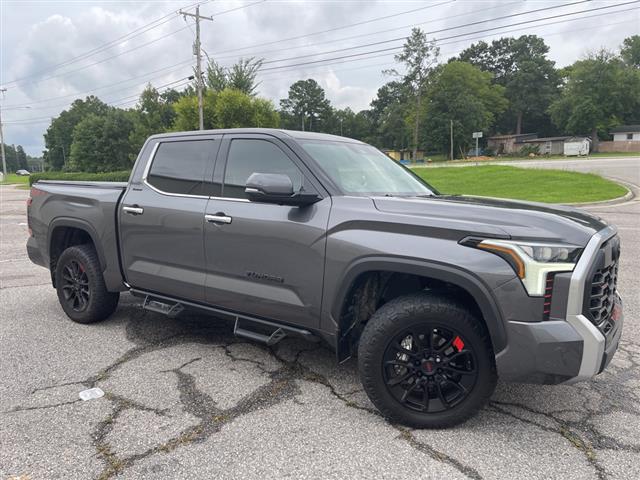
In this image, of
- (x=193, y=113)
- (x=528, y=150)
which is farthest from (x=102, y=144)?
(x=528, y=150)

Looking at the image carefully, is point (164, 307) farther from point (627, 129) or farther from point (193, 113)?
point (627, 129)

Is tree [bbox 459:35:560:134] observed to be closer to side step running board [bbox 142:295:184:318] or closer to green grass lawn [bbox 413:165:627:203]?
green grass lawn [bbox 413:165:627:203]

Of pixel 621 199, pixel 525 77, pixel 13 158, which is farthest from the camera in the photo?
pixel 13 158

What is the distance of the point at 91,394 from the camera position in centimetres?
333

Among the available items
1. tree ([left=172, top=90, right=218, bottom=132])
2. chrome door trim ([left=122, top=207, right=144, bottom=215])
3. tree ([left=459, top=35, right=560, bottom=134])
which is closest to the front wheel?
Result: chrome door trim ([left=122, top=207, right=144, bottom=215])

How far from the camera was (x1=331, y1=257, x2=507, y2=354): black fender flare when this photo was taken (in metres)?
2.59

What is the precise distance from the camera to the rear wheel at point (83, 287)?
182 inches

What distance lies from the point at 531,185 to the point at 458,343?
18.9 m

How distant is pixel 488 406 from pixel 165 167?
3181 millimetres

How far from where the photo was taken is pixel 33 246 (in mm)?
5246

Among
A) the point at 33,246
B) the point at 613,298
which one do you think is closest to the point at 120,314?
the point at 33,246

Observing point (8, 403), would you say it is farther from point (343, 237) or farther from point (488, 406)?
point (488, 406)

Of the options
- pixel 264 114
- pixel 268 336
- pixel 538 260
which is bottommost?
pixel 268 336

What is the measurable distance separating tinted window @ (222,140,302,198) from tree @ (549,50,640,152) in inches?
3040
